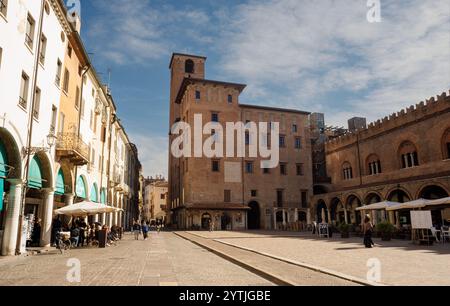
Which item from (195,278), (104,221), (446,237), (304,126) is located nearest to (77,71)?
(104,221)

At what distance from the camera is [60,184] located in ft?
65.1

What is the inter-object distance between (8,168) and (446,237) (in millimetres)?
25086

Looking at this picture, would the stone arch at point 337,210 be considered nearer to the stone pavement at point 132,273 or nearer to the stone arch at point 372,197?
the stone arch at point 372,197

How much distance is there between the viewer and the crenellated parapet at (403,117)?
31.5 metres

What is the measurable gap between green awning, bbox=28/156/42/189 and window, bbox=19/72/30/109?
106 inches

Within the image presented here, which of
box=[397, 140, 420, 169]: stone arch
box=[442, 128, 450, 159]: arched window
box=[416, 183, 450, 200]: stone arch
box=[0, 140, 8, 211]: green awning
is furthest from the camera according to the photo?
box=[397, 140, 420, 169]: stone arch

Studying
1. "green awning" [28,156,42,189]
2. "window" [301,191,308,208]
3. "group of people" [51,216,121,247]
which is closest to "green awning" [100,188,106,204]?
"group of people" [51,216,121,247]

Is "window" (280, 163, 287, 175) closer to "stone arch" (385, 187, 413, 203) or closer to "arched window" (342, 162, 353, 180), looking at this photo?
"arched window" (342, 162, 353, 180)

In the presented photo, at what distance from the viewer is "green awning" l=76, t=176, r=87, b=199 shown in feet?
74.5

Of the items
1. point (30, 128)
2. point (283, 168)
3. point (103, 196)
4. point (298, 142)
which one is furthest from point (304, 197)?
point (30, 128)

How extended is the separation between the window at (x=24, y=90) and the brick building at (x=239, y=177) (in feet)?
103

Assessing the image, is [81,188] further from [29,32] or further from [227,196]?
[227,196]

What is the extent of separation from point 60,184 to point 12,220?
5846 mm

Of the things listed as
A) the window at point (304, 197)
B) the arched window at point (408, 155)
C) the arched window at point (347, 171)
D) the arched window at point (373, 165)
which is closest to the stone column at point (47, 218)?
the arched window at point (408, 155)
